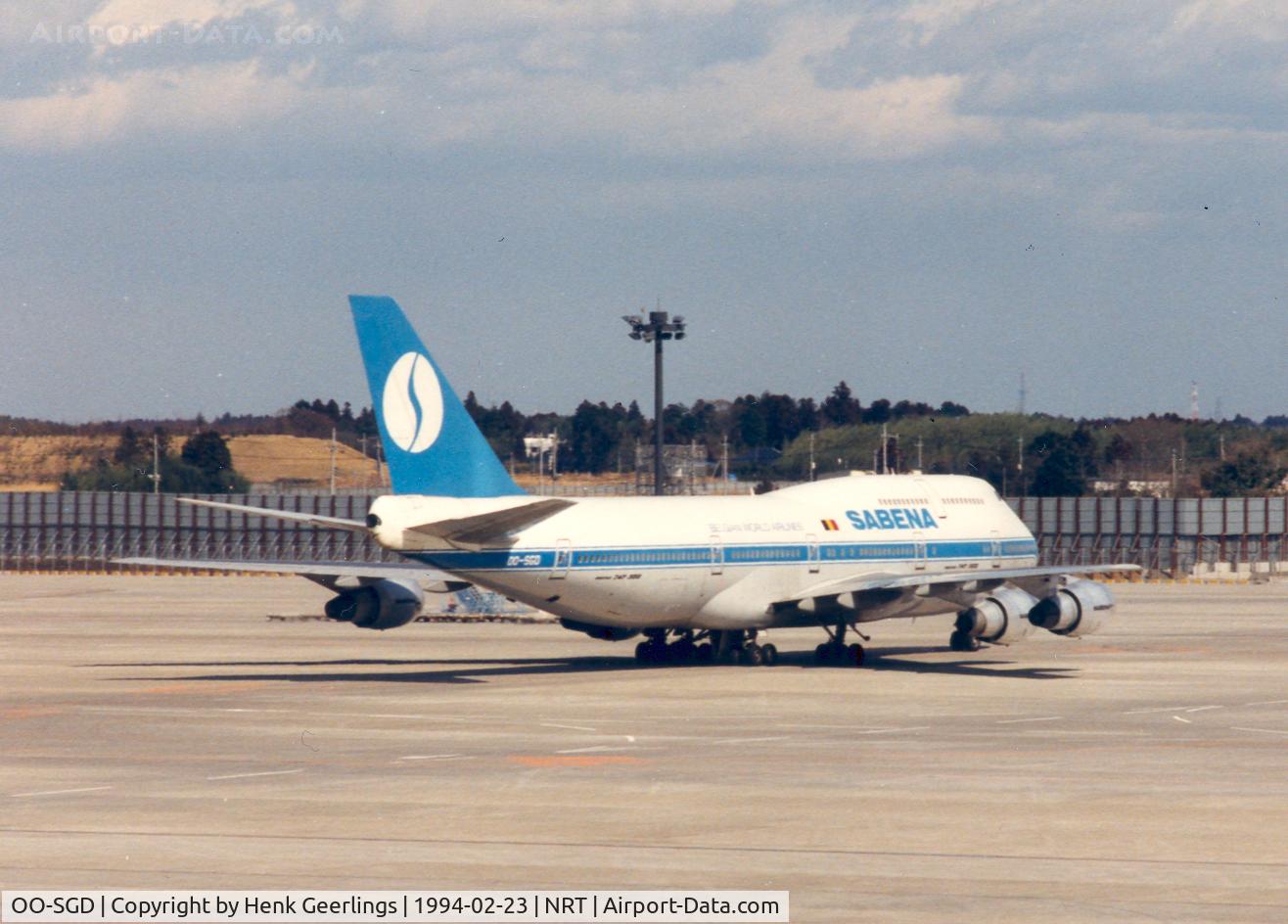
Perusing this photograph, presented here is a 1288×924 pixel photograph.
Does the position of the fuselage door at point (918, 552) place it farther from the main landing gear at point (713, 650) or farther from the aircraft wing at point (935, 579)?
the main landing gear at point (713, 650)

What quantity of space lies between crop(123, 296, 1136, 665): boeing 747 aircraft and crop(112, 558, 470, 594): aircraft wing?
0.08m

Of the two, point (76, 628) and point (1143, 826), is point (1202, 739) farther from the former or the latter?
point (76, 628)

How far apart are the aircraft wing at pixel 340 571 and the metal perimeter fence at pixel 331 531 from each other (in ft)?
210

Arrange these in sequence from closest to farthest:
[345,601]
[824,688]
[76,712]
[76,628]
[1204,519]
Answer: [76,712], [824,688], [345,601], [76,628], [1204,519]

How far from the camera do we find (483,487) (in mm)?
43625

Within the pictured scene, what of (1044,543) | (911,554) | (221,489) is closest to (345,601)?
(911,554)

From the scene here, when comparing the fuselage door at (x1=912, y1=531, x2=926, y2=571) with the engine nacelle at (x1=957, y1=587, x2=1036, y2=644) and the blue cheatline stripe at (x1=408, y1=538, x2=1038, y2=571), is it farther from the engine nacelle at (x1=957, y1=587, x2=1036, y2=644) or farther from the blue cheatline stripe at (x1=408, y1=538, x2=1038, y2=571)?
the engine nacelle at (x1=957, y1=587, x2=1036, y2=644)

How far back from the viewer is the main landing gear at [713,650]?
5050 centimetres

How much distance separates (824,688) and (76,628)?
121 ft

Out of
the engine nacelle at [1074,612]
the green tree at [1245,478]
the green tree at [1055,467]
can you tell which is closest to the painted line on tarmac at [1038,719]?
the engine nacelle at [1074,612]

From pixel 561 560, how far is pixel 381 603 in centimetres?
581

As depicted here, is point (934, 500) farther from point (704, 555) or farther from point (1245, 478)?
point (1245, 478)

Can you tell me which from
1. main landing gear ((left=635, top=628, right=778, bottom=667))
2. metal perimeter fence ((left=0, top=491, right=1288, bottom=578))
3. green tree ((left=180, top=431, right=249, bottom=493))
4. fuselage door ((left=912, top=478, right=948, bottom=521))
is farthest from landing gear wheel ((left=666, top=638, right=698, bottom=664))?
green tree ((left=180, top=431, right=249, bottom=493))

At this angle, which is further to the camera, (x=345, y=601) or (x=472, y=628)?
(x=472, y=628)
